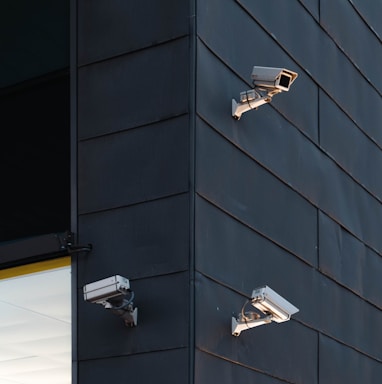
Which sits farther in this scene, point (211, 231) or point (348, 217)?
point (348, 217)

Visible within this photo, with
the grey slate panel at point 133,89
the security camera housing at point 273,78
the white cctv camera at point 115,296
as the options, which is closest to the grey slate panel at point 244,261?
the white cctv camera at point 115,296

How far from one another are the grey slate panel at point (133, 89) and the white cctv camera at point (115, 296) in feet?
→ 3.80

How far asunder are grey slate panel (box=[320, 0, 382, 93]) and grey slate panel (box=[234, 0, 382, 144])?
0.37 ft

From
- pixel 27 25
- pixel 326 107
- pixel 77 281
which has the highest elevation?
pixel 27 25

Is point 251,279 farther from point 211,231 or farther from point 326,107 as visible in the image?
point 326,107

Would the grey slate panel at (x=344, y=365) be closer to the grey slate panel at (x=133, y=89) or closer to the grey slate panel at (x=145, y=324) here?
the grey slate panel at (x=145, y=324)

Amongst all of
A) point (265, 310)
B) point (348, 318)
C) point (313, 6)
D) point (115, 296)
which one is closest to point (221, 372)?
point (265, 310)

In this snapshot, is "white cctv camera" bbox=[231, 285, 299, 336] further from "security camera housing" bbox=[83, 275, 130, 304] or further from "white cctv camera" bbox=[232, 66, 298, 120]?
"white cctv camera" bbox=[232, 66, 298, 120]

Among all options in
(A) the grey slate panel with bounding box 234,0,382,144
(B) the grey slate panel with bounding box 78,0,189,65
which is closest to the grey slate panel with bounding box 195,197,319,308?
(B) the grey slate panel with bounding box 78,0,189,65

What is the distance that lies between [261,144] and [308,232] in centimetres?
99

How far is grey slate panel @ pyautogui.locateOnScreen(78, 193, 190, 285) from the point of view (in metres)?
7.28

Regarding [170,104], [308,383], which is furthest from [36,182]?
[308,383]

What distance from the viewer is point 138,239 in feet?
24.4

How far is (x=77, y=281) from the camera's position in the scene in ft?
25.1
